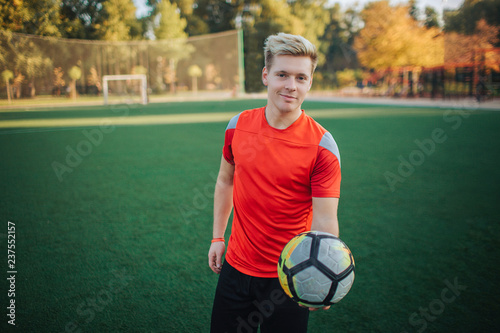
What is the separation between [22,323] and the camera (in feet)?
8.91

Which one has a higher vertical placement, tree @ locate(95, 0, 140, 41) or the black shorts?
tree @ locate(95, 0, 140, 41)

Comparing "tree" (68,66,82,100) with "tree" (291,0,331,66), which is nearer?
"tree" (68,66,82,100)

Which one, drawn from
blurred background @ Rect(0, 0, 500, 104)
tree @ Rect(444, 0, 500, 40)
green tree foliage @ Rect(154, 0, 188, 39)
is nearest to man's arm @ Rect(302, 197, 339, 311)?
blurred background @ Rect(0, 0, 500, 104)

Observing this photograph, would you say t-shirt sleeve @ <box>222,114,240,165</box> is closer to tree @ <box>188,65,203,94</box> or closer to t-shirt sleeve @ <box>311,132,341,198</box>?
t-shirt sleeve @ <box>311,132,341,198</box>

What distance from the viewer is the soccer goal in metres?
29.0

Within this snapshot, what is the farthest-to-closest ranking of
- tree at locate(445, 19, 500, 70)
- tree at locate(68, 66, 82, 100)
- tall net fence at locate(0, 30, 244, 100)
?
tree at locate(68, 66, 82, 100) < tree at locate(445, 19, 500, 70) < tall net fence at locate(0, 30, 244, 100)

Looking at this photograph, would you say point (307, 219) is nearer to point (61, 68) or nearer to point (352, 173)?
point (352, 173)

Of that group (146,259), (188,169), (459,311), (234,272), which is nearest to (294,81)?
(234,272)

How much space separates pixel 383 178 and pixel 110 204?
474cm

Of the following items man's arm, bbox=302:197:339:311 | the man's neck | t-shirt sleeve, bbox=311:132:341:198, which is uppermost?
the man's neck

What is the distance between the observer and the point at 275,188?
1799mm

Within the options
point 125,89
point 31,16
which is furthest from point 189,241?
point 31,16

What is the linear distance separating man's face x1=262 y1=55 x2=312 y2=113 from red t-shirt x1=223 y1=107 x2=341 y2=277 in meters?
0.13

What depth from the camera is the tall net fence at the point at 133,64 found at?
2434 centimetres
